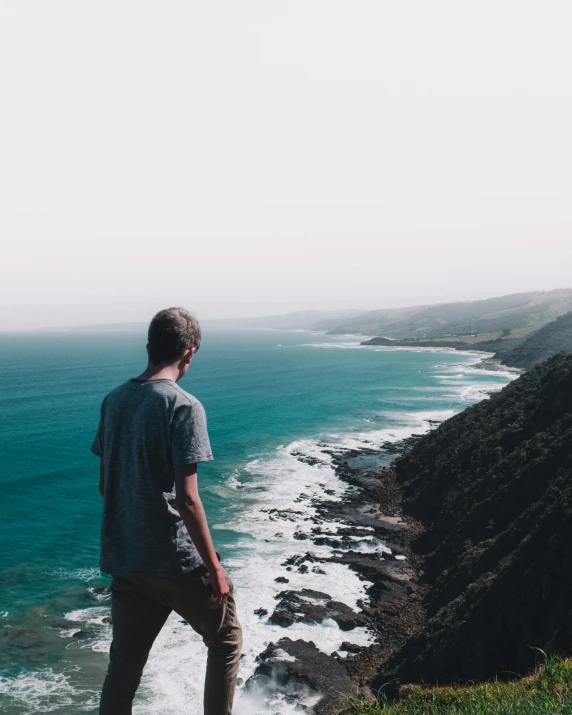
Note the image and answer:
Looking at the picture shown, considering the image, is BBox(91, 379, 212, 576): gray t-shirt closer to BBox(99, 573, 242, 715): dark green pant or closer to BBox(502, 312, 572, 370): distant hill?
BBox(99, 573, 242, 715): dark green pant

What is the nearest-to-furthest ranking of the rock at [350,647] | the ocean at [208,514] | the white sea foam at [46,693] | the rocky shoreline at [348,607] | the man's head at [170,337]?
1. the man's head at [170,337]
2. the white sea foam at [46,693]
3. the rocky shoreline at [348,607]
4. the ocean at [208,514]
5. the rock at [350,647]

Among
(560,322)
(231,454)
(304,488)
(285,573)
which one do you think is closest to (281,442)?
(231,454)

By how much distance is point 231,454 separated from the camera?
4512cm

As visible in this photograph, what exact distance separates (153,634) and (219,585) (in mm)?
739

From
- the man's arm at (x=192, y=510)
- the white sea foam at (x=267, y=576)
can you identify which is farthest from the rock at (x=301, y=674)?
the man's arm at (x=192, y=510)

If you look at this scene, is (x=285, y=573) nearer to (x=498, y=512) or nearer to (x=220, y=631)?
(x=498, y=512)

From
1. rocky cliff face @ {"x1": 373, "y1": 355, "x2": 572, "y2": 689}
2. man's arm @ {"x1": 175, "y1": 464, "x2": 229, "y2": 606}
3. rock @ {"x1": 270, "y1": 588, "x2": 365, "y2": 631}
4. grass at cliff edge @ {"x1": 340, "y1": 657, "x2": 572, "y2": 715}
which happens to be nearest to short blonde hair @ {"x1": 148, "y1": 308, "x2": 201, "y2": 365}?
man's arm @ {"x1": 175, "y1": 464, "x2": 229, "y2": 606}

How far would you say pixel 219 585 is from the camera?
3.62m

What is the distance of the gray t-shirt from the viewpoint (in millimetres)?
3436

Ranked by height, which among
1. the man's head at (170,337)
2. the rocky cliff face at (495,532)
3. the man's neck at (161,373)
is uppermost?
the man's head at (170,337)

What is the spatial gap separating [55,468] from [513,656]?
119 ft

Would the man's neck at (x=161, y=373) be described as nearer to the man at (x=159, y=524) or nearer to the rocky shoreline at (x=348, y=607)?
the man at (x=159, y=524)

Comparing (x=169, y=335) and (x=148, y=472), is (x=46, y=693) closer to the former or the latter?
(x=148, y=472)

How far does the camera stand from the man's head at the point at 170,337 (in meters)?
3.71
